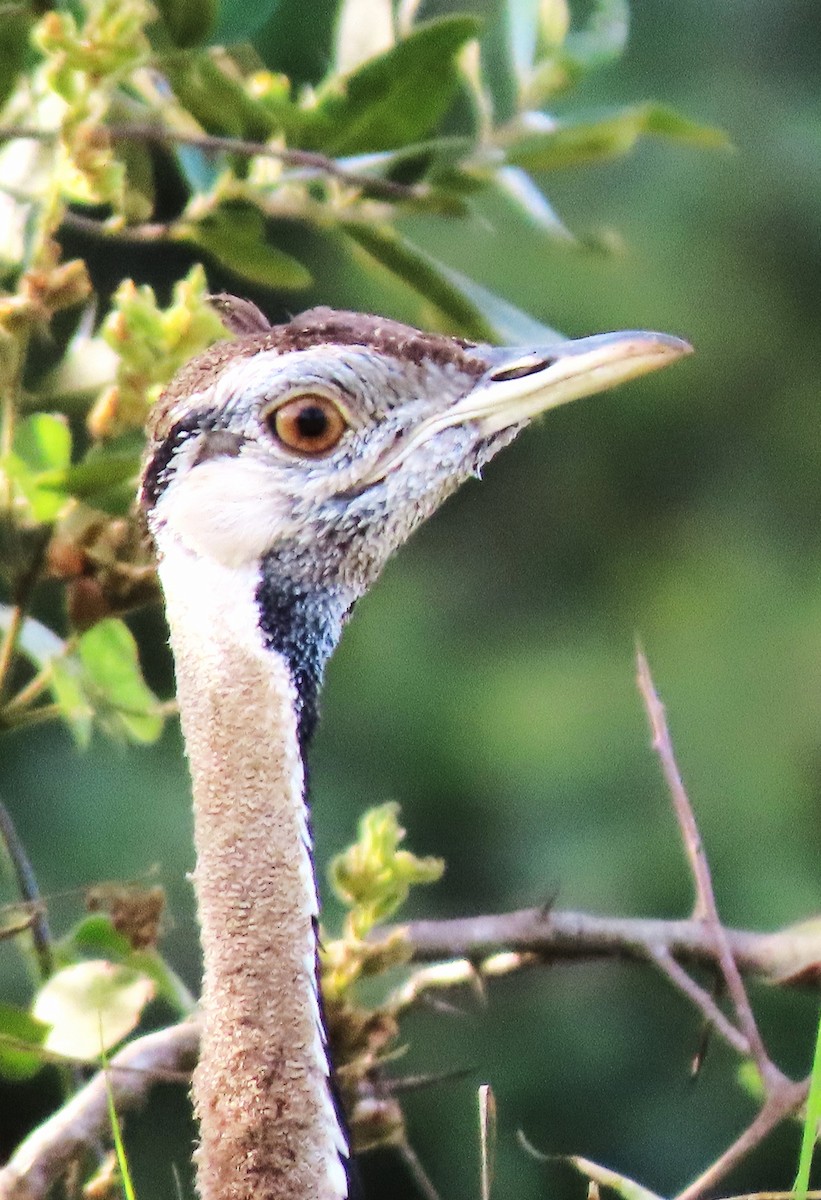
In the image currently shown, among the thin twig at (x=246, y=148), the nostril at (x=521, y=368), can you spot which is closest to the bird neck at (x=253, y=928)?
the nostril at (x=521, y=368)

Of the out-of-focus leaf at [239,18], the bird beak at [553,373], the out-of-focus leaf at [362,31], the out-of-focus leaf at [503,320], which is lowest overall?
the bird beak at [553,373]

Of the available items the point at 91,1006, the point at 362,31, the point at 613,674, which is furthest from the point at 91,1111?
the point at 613,674

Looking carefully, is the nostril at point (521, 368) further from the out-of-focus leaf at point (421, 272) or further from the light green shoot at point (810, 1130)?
the light green shoot at point (810, 1130)

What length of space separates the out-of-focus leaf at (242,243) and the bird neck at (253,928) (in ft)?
1.37

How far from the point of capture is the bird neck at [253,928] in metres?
1.19

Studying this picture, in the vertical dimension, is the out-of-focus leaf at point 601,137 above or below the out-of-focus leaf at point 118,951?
above

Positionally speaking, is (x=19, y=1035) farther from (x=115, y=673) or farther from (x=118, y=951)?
(x=115, y=673)

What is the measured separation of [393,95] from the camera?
150 cm

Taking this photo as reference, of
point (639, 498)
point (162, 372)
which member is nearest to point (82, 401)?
point (162, 372)

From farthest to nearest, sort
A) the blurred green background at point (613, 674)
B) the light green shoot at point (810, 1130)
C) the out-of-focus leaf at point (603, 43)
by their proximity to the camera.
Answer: the blurred green background at point (613, 674) < the out-of-focus leaf at point (603, 43) < the light green shoot at point (810, 1130)

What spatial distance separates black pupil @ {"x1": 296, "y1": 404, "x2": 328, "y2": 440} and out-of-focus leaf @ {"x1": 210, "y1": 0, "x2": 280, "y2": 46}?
0.36 meters

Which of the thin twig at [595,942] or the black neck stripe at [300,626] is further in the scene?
the thin twig at [595,942]

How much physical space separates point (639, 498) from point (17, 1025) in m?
2.23

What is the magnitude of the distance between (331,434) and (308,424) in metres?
0.02
